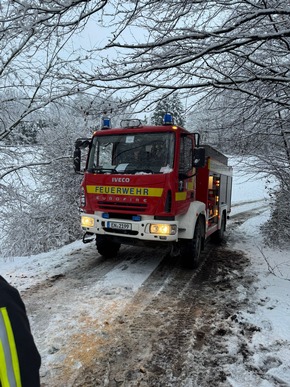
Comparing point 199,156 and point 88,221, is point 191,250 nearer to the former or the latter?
point 199,156

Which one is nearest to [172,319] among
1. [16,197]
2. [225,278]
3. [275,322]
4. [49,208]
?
[275,322]

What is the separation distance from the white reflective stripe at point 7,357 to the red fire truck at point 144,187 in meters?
4.49

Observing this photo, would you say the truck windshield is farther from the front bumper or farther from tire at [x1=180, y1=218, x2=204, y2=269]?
tire at [x1=180, y1=218, x2=204, y2=269]

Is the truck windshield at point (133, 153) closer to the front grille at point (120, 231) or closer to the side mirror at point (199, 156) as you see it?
the side mirror at point (199, 156)

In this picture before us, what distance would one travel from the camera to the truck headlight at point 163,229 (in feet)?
17.6

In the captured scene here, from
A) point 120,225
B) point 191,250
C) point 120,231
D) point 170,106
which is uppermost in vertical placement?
point 170,106

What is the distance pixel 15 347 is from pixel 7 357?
3 cm

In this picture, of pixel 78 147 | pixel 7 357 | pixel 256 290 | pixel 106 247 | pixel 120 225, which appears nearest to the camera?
pixel 7 357

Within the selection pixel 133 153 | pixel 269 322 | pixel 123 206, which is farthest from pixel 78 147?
pixel 269 322

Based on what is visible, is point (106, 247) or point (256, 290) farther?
point (106, 247)

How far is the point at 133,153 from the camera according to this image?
233 inches

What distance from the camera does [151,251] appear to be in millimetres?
7469

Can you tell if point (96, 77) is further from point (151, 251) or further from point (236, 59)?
point (151, 251)

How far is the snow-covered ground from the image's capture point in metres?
3.02
